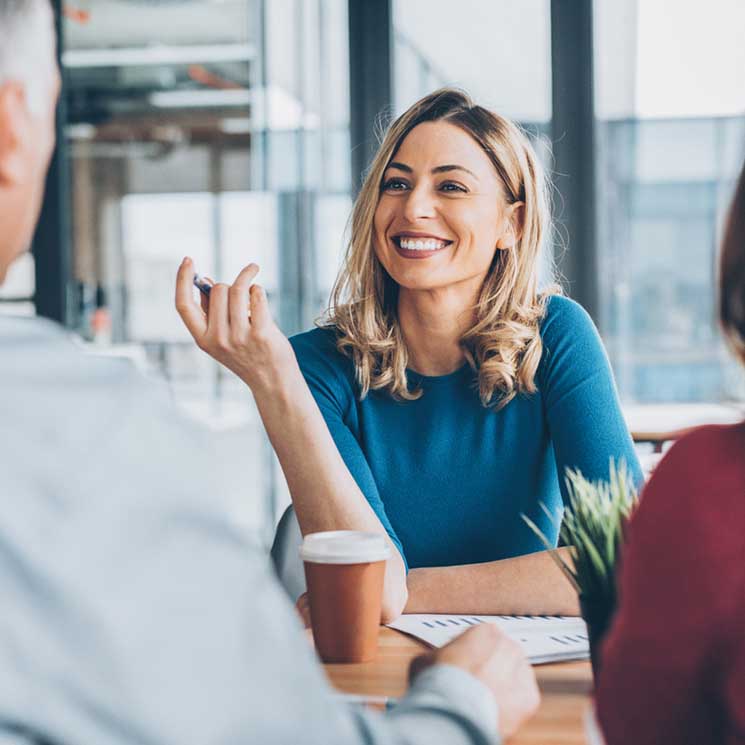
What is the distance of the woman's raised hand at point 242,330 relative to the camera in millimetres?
1494

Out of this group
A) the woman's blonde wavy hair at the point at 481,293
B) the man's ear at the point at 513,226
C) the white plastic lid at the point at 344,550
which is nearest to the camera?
the white plastic lid at the point at 344,550

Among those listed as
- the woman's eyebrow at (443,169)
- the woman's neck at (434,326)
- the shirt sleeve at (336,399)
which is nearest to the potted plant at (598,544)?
the shirt sleeve at (336,399)

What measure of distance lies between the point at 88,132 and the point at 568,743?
7.62 m

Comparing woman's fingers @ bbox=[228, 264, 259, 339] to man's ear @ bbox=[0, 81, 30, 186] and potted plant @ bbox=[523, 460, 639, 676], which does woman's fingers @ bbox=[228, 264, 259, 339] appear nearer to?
potted plant @ bbox=[523, 460, 639, 676]

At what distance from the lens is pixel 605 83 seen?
11.8 ft

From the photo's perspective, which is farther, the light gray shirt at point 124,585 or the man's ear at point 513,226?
the man's ear at point 513,226

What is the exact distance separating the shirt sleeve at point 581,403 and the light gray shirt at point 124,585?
1040 millimetres

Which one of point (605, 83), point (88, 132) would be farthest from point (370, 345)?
point (88, 132)

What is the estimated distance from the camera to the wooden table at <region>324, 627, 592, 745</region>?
0.89 meters

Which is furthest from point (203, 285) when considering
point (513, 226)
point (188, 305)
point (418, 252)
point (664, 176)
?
point (664, 176)

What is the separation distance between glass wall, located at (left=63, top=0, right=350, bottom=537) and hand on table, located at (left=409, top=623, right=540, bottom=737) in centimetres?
319

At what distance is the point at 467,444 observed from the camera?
1.75 metres

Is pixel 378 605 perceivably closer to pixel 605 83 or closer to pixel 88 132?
pixel 605 83

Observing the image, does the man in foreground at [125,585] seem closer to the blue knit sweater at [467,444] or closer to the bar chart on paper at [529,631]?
the bar chart on paper at [529,631]
